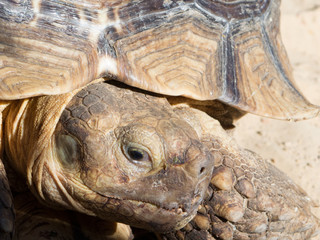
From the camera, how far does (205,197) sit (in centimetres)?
247

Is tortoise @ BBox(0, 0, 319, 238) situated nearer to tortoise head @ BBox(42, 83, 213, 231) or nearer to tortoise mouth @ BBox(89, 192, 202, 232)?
tortoise head @ BBox(42, 83, 213, 231)

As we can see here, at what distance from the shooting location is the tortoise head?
2.16m

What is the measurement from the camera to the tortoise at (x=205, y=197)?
2221 millimetres

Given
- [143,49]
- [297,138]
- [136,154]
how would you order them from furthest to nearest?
[297,138] < [143,49] < [136,154]

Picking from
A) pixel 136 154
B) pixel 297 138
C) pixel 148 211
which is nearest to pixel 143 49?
pixel 136 154

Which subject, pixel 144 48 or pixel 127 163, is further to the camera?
pixel 144 48

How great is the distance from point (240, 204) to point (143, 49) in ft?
3.04

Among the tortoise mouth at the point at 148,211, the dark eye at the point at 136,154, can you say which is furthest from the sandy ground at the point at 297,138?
the dark eye at the point at 136,154

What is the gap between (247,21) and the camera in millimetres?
2949

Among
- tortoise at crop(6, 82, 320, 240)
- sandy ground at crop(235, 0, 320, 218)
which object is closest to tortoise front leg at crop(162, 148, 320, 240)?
tortoise at crop(6, 82, 320, 240)

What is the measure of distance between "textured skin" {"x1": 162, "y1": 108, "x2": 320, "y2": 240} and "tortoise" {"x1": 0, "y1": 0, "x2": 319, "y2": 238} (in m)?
0.26

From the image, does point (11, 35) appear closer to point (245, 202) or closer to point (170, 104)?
point (170, 104)

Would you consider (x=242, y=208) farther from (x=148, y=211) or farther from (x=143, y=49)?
(x=143, y=49)

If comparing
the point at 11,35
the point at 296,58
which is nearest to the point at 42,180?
the point at 11,35
